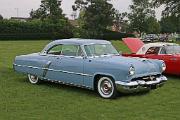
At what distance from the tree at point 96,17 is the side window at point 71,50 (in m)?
55.4

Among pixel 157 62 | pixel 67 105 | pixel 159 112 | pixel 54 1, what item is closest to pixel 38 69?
pixel 67 105

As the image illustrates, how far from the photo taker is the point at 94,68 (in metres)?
9.38

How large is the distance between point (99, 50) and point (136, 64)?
52.6 inches

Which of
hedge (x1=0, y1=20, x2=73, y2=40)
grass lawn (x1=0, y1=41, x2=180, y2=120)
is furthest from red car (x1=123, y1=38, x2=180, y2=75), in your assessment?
hedge (x1=0, y1=20, x2=73, y2=40)

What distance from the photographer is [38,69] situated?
10867 millimetres

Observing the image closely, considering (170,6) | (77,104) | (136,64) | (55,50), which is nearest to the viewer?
(77,104)

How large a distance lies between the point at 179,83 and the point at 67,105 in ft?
15.2

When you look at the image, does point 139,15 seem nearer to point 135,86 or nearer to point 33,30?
point 33,30

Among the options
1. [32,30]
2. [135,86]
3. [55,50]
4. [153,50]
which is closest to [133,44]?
[153,50]

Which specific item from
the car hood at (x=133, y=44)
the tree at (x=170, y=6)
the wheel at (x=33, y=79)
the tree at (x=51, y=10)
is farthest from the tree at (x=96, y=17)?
the wheel at (x=33, y=79)

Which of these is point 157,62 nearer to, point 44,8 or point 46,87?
point 46,87

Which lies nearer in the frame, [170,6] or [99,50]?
[99,50]

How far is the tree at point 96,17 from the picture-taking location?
6775 cm

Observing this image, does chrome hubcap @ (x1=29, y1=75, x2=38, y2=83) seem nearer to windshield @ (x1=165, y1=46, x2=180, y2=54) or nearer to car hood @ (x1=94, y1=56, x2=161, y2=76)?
car hood @ (x1=94, y1=56, x2=161, y2=76)
